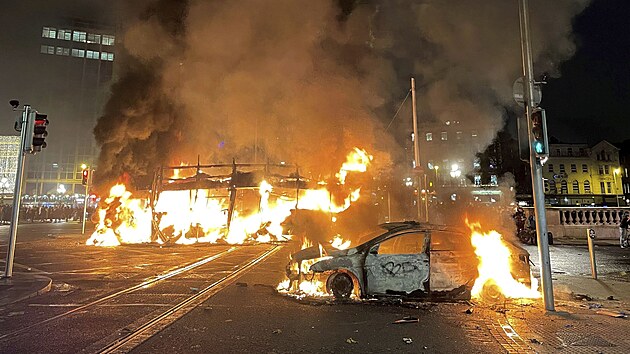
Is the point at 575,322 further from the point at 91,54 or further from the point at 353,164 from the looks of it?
the point at 91,54

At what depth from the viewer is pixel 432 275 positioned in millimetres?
6648

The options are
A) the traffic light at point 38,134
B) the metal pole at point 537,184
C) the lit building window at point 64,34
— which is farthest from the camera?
the lit building window at point 64,34

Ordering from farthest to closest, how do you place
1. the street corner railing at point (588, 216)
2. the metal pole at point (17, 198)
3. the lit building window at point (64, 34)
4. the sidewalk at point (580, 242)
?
the lit building window at point (64, 34), the street corner railing at point (588, 216), the sidewalk at point (580, 242), the metal pole at point (17, 198)

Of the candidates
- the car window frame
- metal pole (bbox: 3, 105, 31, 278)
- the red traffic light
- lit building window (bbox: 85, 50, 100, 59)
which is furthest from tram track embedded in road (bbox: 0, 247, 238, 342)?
lit building window (bbox: 85, 50, 100, 59)

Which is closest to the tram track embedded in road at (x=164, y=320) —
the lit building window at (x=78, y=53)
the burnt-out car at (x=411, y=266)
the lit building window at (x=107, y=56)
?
the burnt-out car at (x=411, y=266)

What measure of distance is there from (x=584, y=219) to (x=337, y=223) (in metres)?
12.3

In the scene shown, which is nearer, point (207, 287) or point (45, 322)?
point (45, 322)

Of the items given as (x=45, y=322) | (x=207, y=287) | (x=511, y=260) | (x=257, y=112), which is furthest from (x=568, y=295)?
(x=257, y=112)

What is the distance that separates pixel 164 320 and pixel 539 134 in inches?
267

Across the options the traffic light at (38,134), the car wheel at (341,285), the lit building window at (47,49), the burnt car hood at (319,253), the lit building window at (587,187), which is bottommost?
the car wheel at (341,285)

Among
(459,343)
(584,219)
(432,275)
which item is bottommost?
(459,343)

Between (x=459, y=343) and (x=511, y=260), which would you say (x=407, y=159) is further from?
(x=459, y=343)

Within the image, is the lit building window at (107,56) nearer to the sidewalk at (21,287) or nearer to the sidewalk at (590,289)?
the sidewalk at (21,287)

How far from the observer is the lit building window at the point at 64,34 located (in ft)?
219
